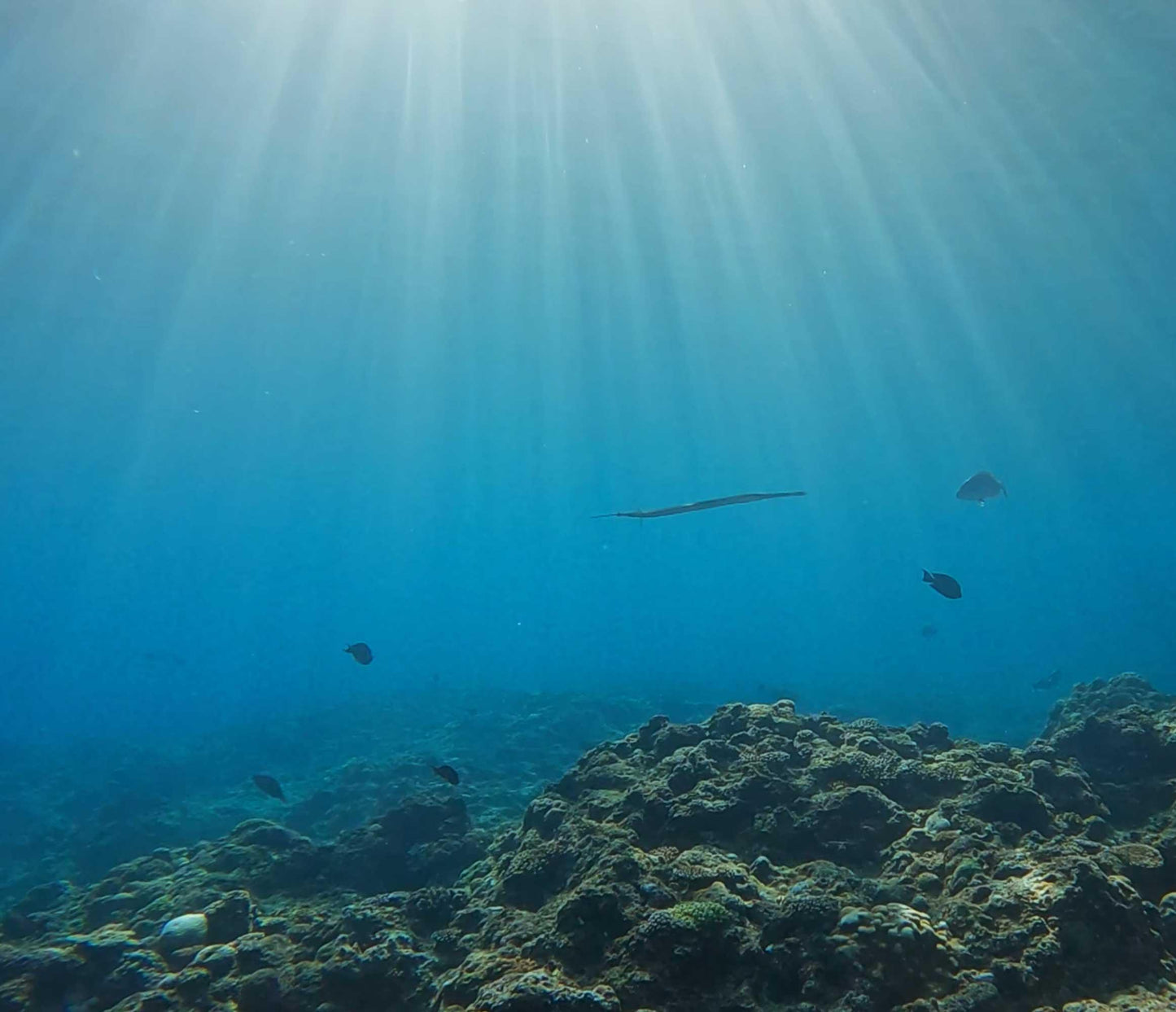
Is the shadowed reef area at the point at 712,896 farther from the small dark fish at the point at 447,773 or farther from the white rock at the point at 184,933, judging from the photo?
the small dark fish at the point at 447,773

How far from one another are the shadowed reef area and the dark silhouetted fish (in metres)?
7.53

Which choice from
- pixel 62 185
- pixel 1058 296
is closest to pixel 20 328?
pixel 62 185

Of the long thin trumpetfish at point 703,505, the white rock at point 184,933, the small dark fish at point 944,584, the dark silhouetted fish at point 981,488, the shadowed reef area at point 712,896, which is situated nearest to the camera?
the shadowed reef area at point 712,896

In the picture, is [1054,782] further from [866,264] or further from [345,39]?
[866,264]

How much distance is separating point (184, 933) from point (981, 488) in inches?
648

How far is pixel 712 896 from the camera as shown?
4.55 metres

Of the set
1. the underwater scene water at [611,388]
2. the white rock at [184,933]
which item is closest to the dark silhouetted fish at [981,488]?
the underwater scene water at [611,388]

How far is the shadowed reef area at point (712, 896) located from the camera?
3.93 meters

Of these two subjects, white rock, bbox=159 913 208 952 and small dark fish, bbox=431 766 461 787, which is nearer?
white rock, bbox=159 913 208 952

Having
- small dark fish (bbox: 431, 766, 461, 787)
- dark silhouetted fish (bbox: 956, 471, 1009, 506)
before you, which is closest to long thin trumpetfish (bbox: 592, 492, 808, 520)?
small dark fish (bbox: 431, 766, 461, 787)

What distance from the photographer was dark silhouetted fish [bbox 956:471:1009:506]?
1491 centimetres

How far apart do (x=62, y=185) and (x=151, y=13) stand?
12.3 m

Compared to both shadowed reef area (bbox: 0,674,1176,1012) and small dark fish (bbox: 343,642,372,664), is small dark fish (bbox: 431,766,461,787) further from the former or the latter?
small dark fish (bbox: 343,642,372,664)

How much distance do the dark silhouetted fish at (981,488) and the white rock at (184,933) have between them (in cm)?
1561
